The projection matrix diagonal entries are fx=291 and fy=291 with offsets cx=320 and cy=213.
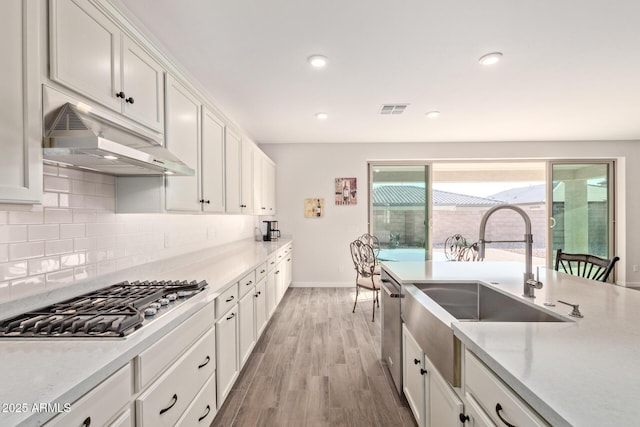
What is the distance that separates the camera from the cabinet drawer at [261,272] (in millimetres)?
2723

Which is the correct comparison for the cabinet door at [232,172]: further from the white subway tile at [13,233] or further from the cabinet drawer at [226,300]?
the white subway tile at [13,233]

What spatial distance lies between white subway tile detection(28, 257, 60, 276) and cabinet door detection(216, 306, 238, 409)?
856mm

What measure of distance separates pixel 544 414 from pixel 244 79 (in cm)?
300

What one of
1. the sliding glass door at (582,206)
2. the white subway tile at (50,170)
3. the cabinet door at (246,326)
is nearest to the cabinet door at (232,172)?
the cabinet door at (246,326)

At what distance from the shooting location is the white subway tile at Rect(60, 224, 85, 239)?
1457 mm

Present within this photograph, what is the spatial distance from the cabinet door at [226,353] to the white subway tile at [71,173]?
1.12 m

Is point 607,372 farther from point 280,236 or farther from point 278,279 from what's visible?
point 280,236

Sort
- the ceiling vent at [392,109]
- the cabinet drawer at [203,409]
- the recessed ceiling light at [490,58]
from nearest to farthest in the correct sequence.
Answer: the cabinet drawer at [203,409]
the recessed ceiling light at [490,58]
the ceiling vent at [392,109]

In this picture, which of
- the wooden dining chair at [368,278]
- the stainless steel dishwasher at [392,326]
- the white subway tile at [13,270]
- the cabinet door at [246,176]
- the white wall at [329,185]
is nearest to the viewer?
the white subway tile at [13,270]

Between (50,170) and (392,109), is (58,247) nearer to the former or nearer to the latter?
(50,170)

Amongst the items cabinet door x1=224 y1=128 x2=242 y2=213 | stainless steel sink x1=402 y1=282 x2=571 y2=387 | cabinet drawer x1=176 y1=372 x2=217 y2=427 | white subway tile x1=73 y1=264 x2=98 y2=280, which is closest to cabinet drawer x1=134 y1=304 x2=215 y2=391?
cabinet drawer x1=176 y1=372 x2=217 y2=427

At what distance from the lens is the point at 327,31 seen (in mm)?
2047

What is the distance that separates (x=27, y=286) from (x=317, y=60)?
7.60ft

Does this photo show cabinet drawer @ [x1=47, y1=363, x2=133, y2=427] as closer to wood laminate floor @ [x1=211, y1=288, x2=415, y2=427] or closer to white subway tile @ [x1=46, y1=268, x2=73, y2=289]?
white subway tile @ [x1=46, y1=268, x2=73, y2=289]
